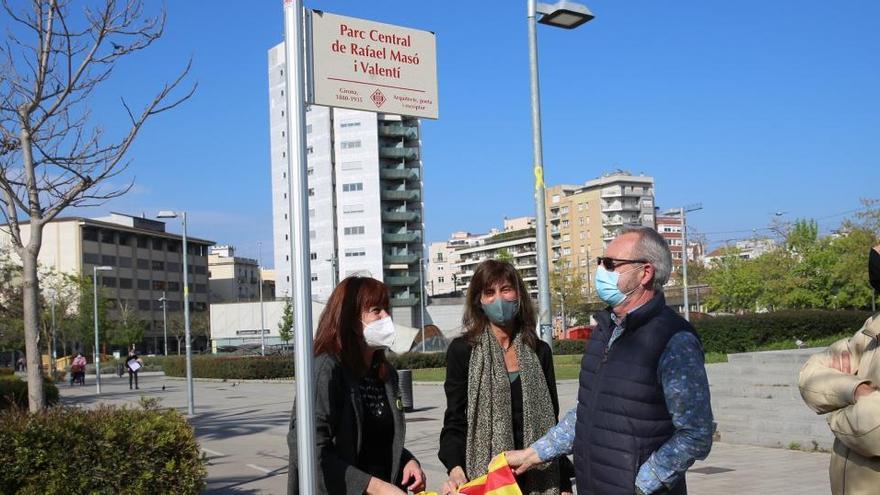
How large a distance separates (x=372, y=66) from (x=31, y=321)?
8350 mm

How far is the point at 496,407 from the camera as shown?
4.39 metres

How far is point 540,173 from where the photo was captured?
1055 centimetres

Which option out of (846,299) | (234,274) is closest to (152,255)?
(234,274)

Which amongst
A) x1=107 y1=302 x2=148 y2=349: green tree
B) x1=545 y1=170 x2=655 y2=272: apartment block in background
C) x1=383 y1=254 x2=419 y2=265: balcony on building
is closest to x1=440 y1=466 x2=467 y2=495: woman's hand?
x1=107 y1=302 x2=148 y2=349: green tree

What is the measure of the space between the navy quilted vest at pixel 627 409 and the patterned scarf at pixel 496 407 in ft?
2.83

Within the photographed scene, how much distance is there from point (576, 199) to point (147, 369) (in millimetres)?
86760

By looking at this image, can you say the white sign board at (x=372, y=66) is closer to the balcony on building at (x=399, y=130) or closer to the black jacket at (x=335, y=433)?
the black jacket at (x=335, y=433)

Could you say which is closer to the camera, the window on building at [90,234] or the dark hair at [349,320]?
the dark hair at [349,320]

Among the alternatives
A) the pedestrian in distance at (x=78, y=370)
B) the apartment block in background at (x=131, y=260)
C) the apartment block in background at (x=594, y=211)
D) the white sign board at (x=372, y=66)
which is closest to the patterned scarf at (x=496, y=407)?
the white sign board at (x=372, y=66)

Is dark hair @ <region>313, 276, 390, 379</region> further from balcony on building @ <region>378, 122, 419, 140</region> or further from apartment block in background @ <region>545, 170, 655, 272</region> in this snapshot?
apartment block in background @ <region>545, 170, 655, 272</region>

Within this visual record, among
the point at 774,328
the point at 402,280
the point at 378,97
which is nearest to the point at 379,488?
the point at 378,97

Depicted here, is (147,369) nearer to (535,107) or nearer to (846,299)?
(846,299)

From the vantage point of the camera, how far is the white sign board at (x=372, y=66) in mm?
3643

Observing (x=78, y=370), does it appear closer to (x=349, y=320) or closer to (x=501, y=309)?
(x=501, y=309)
